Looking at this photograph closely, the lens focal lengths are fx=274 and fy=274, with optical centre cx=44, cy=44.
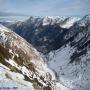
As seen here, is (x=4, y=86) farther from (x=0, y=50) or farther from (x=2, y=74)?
(x=0, y=50)

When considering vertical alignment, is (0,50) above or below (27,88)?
below

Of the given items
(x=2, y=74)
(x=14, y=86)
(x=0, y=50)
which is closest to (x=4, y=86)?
(x=14, y=86)

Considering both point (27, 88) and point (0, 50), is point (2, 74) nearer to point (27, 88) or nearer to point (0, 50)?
point (27, 88)

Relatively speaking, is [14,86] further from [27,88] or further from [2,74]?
[2,74]

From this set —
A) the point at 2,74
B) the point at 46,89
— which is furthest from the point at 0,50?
the point at 2,74

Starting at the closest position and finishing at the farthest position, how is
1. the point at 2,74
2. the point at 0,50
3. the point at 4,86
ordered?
the point at 4,86, the point at 2,74, the point at 0,50

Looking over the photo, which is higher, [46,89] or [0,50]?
[0,50]

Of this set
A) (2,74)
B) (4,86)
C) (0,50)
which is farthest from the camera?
(0,50)

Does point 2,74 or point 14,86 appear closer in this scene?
point 14,86

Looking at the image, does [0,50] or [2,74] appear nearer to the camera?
[2,74]

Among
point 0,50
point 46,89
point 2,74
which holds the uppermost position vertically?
point 2,74
